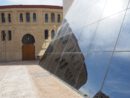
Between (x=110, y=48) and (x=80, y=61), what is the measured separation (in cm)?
285

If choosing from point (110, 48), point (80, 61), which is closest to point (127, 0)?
point (110, 48)

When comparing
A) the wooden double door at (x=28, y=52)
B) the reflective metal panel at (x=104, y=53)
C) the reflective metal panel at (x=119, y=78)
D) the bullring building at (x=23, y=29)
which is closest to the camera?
the reflective metal panel at (x=119, y=78)

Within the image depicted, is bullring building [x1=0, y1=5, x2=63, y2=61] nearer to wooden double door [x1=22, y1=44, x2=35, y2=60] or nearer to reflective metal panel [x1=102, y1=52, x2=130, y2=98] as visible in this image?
wooden double door [x1=22, y1=44, x2=35, y2=60]

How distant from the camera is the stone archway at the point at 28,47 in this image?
52.0 meters

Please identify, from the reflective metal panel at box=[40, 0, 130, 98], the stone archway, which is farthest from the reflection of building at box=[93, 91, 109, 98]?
the stone archway

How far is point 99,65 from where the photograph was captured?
25.9 feet

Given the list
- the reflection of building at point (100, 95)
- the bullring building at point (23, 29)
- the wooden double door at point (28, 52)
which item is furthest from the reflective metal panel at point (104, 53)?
the wooden double door at point (28, 52)

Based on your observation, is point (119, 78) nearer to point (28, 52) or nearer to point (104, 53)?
point (104, 53)

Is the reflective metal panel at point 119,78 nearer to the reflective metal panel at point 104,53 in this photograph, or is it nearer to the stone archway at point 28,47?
the reflective metal panel at point 104,53

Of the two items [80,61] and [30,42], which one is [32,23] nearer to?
[30,42]

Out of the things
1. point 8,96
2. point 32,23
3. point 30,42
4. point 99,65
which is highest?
point 99,65

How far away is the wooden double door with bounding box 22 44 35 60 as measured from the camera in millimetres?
51997

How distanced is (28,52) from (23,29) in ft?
12.7

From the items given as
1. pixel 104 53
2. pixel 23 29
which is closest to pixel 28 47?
pixel 23 29
